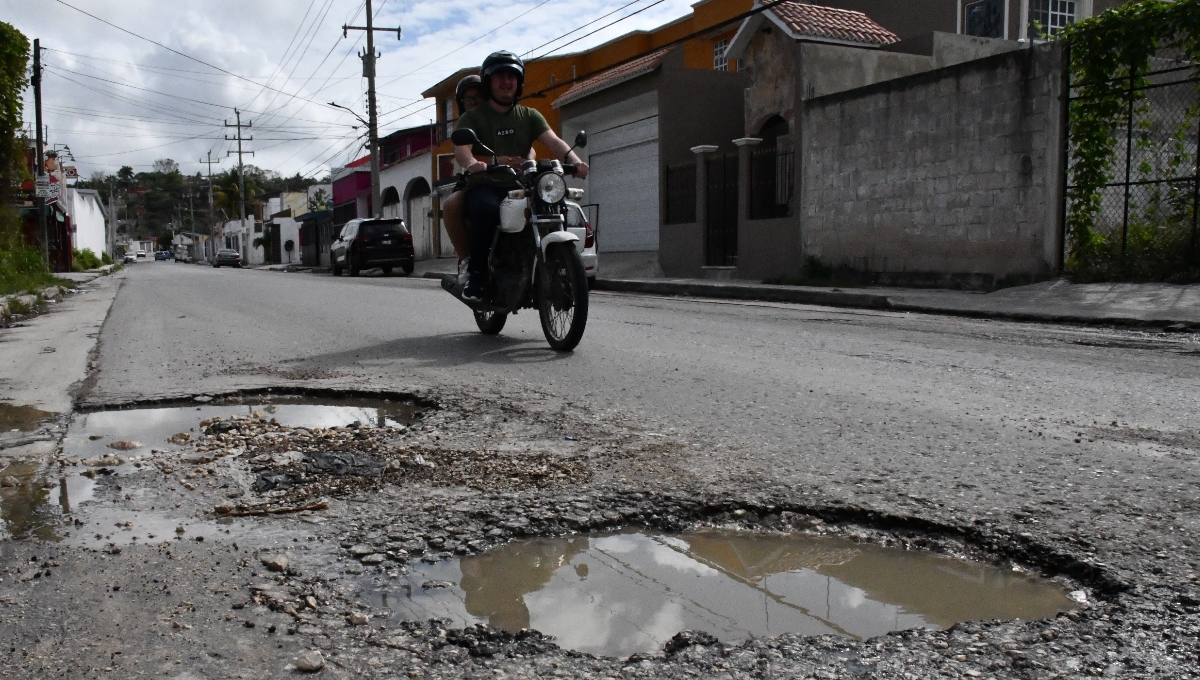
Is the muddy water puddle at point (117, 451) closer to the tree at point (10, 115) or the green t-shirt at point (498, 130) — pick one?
the green t-shirt at point (498, 130)

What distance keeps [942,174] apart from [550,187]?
29.5ft

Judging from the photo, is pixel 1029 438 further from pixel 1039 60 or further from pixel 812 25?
pixel 812 25

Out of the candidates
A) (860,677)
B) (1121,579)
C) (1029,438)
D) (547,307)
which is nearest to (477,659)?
(860,677)

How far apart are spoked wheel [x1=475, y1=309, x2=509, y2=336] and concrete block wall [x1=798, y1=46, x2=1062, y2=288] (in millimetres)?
7876

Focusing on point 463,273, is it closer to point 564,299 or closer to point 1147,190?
point 564,299

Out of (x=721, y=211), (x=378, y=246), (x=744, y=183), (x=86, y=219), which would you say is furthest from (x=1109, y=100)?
(x=86, y=219)

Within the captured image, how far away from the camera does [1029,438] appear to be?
3.71m

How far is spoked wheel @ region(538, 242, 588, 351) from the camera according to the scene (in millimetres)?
5945

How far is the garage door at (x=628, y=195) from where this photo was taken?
22.1 meters

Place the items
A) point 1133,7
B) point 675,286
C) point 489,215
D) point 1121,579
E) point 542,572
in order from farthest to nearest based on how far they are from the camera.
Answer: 1. point 675,286
2. point 1133,7
3. point 489,215
4. point 542,572
5. point 1121,579

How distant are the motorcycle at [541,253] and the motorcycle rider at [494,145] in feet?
0.25

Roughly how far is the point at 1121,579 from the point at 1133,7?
11.3 meters

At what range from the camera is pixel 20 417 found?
4273 millimetres

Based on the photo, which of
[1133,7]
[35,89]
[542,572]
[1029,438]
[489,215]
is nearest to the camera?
[542,572]
